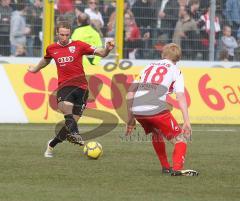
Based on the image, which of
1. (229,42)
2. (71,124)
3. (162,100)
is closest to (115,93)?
(229,42)

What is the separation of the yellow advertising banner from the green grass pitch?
7.40 feet

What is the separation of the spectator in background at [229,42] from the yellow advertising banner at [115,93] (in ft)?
5.88

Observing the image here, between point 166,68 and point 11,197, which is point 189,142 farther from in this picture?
point 11,197

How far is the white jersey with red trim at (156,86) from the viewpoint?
11500 mm

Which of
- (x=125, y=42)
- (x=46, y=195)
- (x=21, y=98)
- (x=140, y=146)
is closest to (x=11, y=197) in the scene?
(x=46, y=195)

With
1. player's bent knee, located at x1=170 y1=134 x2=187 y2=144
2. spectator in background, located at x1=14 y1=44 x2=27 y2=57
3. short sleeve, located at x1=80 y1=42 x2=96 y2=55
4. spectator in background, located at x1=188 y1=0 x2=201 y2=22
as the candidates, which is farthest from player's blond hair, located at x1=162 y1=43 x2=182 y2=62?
spectator in background, located at x1=188 y1=0 x2=201 y2=22

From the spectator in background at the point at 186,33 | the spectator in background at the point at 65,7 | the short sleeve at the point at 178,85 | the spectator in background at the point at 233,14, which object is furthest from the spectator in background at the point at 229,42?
the short sleeve at the point at 178,85

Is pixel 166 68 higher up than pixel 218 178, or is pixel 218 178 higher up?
pixel 166 68

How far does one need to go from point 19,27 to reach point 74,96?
23.9 ft

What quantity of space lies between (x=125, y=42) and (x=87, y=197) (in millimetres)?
12716

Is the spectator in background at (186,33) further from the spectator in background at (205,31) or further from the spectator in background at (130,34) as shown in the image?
the spectator in background at (130,34)

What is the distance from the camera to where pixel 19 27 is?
69.1 feet

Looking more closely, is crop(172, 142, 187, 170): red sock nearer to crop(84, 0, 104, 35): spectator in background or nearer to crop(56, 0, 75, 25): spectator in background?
crop(84, 0, 104, 35): spectator in background

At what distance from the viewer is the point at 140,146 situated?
625 inches
